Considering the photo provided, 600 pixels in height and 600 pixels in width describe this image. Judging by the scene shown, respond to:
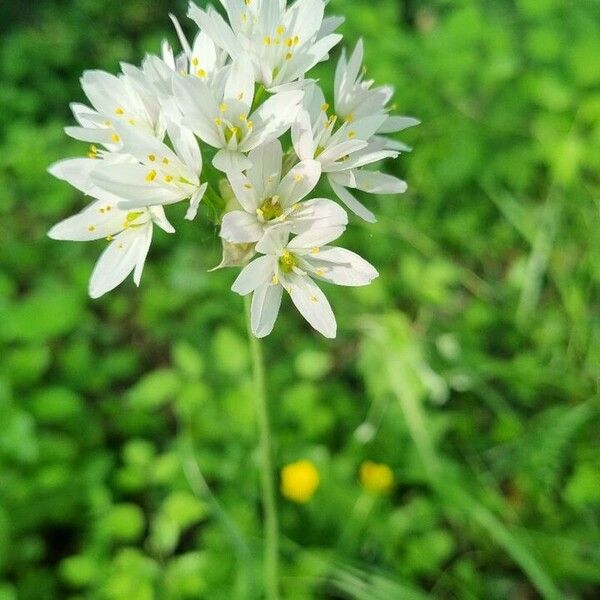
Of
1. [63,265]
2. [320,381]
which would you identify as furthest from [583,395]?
[63,265]

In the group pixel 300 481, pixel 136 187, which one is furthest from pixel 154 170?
pixel 300 481

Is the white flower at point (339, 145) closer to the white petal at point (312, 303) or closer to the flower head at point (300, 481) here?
the white petal at point (312, 303)

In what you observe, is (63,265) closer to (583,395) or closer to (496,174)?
(496,174)

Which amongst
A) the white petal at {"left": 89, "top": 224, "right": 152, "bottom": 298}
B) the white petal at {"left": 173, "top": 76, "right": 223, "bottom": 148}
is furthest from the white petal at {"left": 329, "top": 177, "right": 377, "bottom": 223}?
the white petal at {"left": 89, "top": 224, "right": 152, "bottom": 298}

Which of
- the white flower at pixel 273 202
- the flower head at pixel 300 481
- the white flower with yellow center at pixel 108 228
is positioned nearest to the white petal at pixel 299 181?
the white flower at pixel 273 202

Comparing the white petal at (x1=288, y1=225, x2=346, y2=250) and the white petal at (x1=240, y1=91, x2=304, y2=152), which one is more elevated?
the white petal at (x1=240, y1=91, x2=304, y2=152)

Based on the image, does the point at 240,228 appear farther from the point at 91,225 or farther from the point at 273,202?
the point at 91,225

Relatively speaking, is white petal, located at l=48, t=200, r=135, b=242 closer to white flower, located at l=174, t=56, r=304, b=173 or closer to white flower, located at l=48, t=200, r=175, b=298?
white flower, located at l=48, t=200, r=175, b=298
